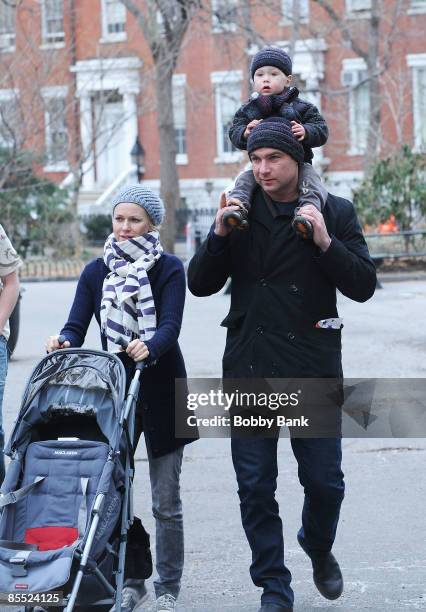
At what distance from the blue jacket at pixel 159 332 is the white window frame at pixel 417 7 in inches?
1296

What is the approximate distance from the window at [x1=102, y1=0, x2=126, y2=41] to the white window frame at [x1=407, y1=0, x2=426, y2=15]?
361 inches

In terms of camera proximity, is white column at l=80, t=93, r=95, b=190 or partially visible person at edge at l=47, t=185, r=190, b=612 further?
white column at l=80, t=93, r=95, b=190

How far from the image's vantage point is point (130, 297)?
523cm

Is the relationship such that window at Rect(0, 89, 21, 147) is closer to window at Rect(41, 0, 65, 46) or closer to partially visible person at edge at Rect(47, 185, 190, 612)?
window at Rect(41, 0, 65, 46)

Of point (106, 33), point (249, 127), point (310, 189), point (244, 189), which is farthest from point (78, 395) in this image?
point (106, 33)

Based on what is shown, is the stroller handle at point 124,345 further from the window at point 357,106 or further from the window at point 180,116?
the window at point 180,116

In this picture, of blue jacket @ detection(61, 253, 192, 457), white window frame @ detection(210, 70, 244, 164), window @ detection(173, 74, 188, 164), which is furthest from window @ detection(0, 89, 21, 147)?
blue jacket @ detection(61, 253, 192, 457)

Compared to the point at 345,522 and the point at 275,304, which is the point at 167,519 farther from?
the point at 345,522

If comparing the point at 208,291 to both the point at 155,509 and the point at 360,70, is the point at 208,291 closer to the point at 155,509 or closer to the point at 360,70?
the point at 155,509

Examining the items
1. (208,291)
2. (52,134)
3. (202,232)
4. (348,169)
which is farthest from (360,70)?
(208,291)

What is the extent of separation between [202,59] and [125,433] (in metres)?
37.1

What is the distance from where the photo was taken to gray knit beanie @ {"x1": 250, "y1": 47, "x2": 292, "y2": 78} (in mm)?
5883

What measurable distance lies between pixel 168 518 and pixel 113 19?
1426 inches

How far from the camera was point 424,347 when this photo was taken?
1360 centimetres
